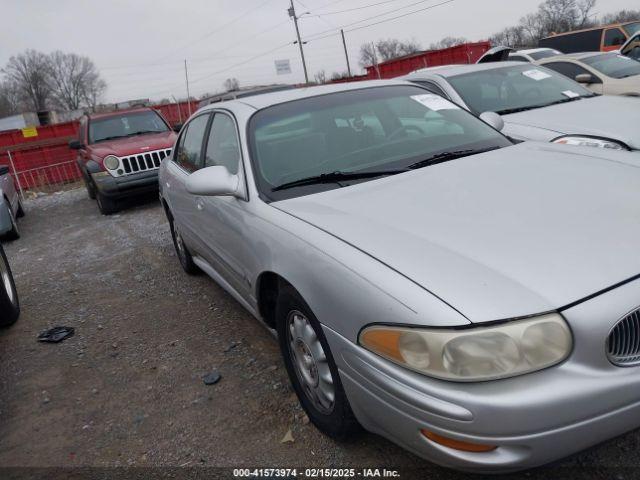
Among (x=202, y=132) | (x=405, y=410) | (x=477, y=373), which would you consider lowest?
(x=405, y=410)

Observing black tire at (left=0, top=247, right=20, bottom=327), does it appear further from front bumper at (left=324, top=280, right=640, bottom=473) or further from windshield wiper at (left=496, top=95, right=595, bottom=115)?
windshield wiper at (left=496, top=95, right=595, bottom=115)

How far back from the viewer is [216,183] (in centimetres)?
283

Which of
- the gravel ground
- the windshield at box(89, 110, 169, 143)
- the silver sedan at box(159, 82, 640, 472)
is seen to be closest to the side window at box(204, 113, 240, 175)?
the silver sedan at box(159, 82, 640, 472)

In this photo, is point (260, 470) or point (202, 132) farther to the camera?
point (202, 132)

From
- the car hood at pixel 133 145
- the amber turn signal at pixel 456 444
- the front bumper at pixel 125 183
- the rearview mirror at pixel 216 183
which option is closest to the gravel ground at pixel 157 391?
the amber turn signal at pixel 456 444

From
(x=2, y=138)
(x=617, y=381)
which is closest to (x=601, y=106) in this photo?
(x=617, y=381)

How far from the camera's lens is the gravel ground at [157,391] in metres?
2.38

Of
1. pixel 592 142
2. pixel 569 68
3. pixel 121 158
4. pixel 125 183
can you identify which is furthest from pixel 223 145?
pixel 569 68

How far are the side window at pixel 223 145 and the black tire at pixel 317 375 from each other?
3.27 ft

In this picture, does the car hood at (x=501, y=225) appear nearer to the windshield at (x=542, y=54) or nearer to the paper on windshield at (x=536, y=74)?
the paper on windshield at (x=536, y=74)

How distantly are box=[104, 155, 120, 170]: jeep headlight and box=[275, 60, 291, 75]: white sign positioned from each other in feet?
139

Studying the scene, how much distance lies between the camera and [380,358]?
5.83 ft

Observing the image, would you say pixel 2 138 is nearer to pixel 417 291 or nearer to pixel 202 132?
pixel 202 132

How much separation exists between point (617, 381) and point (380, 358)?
73cm
